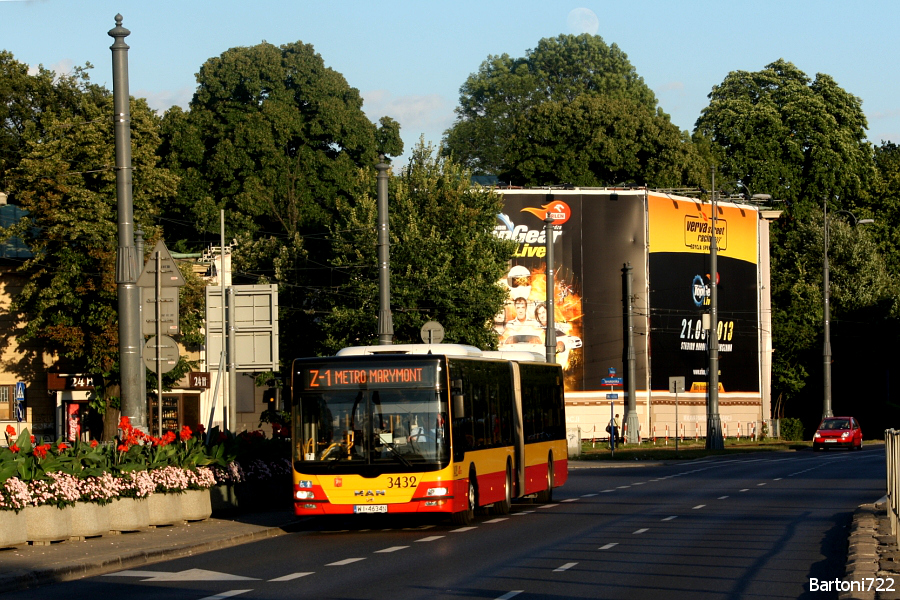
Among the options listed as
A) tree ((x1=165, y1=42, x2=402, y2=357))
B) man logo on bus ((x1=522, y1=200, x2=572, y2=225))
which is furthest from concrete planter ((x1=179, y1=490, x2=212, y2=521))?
man logo on bus ((x1=522, y1=200, x2=572, y2=225))

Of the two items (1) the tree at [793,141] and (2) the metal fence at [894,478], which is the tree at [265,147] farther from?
(2) the metal fence at [894,478]

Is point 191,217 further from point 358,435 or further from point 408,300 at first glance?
point 358,435

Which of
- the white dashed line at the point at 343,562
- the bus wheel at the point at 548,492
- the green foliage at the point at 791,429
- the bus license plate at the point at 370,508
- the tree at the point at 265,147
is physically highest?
the tree at the point at 265,147

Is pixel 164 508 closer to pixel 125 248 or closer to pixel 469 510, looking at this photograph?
pixel 125 248

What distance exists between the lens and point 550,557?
16031 millimetres

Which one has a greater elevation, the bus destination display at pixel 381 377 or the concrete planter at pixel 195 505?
the bus destination display at pixel 381 377

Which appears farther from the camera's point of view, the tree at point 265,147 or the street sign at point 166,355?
the tree at point 265,147

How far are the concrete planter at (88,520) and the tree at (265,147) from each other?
42.3 meters

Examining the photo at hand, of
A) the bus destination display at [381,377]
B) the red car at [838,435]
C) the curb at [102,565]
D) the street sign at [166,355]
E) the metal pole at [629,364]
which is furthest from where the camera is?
the metal pole at [629,364]

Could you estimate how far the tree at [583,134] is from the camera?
7706 centimetres

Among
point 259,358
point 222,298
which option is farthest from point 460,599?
point 222,298

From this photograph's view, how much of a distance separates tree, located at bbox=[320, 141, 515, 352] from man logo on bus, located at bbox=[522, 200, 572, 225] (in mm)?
9027

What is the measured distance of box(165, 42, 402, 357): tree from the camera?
212 feet

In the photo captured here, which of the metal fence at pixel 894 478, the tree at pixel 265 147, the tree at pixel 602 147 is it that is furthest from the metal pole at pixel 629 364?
the metal fence at pixel 894 478
